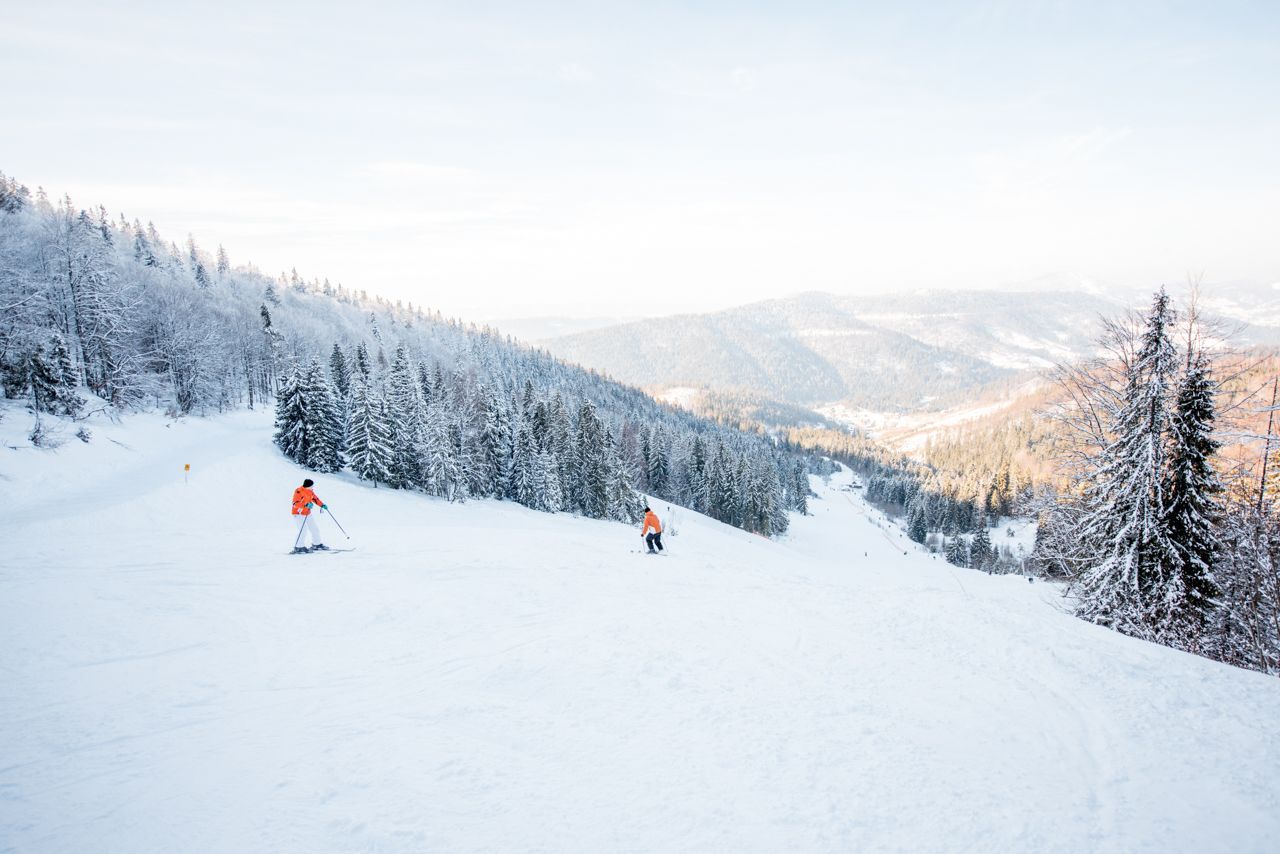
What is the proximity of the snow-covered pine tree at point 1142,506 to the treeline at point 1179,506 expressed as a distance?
30mm

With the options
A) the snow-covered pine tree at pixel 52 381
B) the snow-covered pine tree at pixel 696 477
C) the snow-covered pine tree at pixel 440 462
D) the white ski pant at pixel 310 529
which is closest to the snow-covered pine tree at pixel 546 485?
the snow-covered pine tree at pixel 440 462

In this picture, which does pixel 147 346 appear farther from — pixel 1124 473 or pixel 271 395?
pixel 1124 473

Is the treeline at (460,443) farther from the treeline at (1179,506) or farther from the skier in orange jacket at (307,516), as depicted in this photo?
the treeline at (1179,506)

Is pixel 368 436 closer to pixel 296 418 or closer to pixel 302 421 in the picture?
pixel 302 421

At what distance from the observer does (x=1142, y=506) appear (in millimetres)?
15641

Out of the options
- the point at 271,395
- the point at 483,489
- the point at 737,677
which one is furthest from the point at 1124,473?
the point at 271,395

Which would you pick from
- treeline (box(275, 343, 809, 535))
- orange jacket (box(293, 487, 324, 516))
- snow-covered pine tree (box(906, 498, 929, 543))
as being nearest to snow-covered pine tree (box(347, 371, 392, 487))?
treeline (box(275, 343, 809, 535))

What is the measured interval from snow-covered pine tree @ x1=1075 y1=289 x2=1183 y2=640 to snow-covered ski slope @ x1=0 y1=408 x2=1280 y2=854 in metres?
8.07

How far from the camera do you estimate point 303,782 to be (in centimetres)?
543

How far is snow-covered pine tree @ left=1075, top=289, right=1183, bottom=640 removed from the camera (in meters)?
15.3

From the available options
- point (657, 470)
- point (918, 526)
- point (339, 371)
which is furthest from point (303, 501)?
point (918, 526)

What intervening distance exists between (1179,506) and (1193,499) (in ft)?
1.21

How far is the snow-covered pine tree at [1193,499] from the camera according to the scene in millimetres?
15188

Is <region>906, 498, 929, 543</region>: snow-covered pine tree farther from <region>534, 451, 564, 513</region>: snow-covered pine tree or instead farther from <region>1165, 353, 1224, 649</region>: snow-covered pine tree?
<region>1165, 353, 1224, 649</region>: snow-covered pine tree
